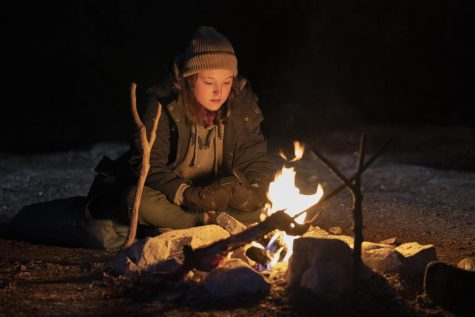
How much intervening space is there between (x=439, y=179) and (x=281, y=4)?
4386 mm

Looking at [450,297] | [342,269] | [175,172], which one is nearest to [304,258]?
[342,269]

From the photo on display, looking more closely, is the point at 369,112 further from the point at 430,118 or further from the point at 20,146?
the point at 20,146

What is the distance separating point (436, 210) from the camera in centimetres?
577

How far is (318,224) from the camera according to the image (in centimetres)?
541

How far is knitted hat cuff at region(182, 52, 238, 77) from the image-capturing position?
15.5 ft

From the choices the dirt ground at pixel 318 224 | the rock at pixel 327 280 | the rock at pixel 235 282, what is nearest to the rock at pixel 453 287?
the dirt ground at pixel 318 224

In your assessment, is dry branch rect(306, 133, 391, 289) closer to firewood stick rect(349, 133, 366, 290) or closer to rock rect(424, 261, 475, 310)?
firewood stick rect(349, 133, 366, 290)

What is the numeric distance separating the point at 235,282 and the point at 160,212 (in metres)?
1.42

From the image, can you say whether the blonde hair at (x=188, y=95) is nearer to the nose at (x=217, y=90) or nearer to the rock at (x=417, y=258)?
the nose at (x=217, y=90)

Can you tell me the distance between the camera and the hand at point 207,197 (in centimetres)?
472

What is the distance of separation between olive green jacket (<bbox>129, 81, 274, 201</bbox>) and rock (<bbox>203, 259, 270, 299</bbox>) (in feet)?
4.13

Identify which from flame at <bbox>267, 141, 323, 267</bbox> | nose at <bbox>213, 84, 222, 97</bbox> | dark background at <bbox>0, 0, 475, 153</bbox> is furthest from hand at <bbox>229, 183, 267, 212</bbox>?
dark background at <bbox>0, 0, 475, 153</bbox>

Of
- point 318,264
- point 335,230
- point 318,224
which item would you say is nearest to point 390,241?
point 335,230

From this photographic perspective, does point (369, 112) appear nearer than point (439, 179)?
No
